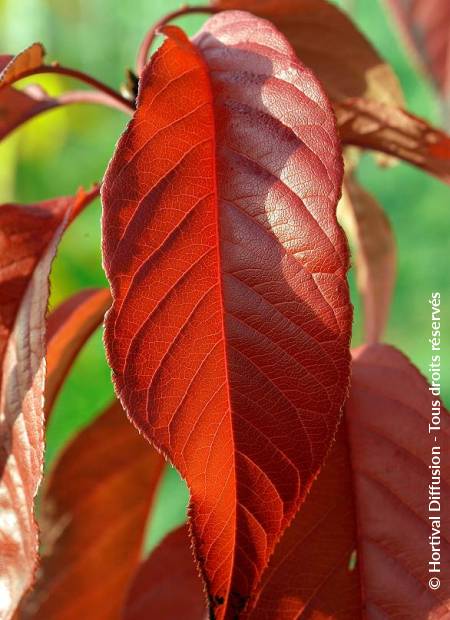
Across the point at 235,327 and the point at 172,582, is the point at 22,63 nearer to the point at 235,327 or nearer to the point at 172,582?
the point at 235,327

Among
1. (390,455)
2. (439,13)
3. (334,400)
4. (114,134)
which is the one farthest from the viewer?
(114,134)

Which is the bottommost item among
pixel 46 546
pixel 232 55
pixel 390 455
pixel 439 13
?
pixel 46 546

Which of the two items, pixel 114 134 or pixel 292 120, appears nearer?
pixel 292 120

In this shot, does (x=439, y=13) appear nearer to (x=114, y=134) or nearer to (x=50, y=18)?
(x=114, y=134)

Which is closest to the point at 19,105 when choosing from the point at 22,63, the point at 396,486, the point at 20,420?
the point at 22,63

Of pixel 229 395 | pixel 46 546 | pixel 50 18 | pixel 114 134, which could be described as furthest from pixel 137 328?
pixel 50 18

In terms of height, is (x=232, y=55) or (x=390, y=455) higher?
(x=232, y=55)

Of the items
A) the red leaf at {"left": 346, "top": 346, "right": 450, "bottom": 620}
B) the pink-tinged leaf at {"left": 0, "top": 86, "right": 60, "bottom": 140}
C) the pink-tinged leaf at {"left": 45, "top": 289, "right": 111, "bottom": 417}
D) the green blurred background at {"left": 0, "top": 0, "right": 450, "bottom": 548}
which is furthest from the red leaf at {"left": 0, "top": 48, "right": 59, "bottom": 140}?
the green blurred background at {"left": 0, "top": 0, "right": 450, "bottom": 548}

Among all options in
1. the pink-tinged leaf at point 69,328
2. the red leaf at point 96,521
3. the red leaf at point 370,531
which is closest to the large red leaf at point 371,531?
the red leaf at point 370,531
